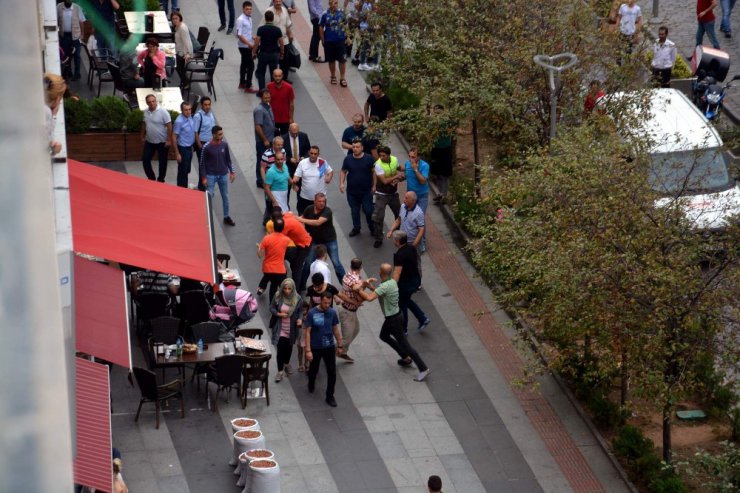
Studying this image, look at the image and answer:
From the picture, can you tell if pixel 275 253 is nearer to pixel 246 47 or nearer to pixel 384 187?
pixel 384 187

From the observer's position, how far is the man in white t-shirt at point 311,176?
1878 cm

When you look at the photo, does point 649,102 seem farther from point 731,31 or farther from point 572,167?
point 731,31

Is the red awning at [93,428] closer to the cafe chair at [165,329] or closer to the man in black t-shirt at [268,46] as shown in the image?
the cafe chair at [165,329]

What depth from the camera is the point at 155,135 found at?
20125mm

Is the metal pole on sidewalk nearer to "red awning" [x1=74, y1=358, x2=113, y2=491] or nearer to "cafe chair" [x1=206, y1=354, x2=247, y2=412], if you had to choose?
"red awning" [x1=74, y1=358, x2=113, y2=491]

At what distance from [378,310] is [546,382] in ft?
9.47

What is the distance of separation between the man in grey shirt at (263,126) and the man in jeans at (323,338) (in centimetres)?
639

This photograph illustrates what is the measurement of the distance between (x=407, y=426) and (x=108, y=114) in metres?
9.51

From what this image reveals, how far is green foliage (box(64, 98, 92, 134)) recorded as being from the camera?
21.2m

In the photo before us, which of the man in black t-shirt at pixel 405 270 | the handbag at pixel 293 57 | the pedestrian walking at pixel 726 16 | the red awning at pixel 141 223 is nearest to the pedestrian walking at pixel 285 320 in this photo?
the red awning at pixel 141 223

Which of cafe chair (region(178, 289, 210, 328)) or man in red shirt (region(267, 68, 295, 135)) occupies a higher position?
man in red shirt (region(267, 68, 295, 135))

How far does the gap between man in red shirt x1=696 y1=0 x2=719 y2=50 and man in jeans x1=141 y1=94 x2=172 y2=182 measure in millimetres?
13533

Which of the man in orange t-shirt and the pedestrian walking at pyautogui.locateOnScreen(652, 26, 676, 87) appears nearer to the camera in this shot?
the man in orange t-shirt

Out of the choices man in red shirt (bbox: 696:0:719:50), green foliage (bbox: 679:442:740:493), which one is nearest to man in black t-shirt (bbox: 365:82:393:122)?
man in red shirt (bbox: 696:0:719:50)
